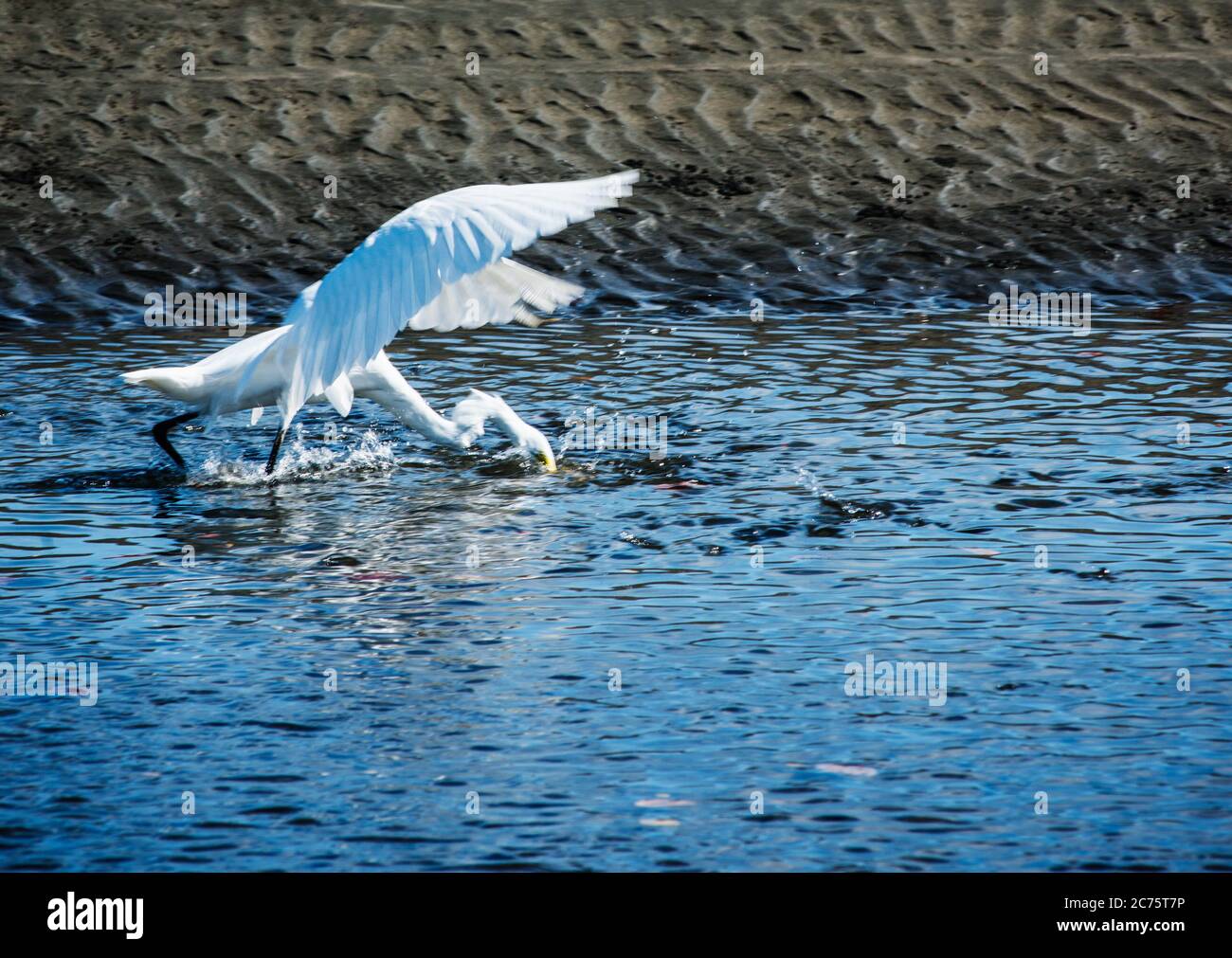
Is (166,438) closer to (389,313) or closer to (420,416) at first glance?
(420,416)

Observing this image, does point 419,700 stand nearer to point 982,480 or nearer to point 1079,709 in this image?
point 1079,709

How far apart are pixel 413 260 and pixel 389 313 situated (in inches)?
9.8

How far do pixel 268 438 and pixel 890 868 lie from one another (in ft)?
18.1

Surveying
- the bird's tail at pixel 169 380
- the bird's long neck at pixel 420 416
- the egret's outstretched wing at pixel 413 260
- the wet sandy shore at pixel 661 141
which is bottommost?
the bird's long neck at pixel 420 416

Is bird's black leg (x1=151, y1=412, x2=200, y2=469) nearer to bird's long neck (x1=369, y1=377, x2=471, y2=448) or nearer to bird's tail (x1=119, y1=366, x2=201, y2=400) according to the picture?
bird's tail (x1=119, y1=366, x2=201, y2=400)

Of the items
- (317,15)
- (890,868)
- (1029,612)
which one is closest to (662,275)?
(317,15)

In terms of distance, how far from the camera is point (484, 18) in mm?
15109

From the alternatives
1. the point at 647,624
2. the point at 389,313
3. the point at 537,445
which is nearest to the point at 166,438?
the point at 389,313

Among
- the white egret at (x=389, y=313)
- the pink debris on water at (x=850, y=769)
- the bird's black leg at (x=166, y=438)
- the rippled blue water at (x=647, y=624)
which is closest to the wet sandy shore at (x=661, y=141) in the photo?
the rippled blue water at (x=647, y=624)

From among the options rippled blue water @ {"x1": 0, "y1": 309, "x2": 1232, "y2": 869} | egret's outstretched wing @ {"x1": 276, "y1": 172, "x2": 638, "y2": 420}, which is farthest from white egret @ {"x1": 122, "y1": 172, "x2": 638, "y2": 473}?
rippled blue water @ {"x1": 0, "y1": 309, "x2": 1232, "y2": 869}

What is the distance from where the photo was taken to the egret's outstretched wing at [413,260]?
7.48 metres

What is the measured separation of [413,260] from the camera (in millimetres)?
7562

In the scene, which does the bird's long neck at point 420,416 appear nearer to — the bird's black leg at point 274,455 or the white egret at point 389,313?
the white egret at point 389,313

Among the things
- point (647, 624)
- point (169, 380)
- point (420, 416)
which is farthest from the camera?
point (420, 416)
